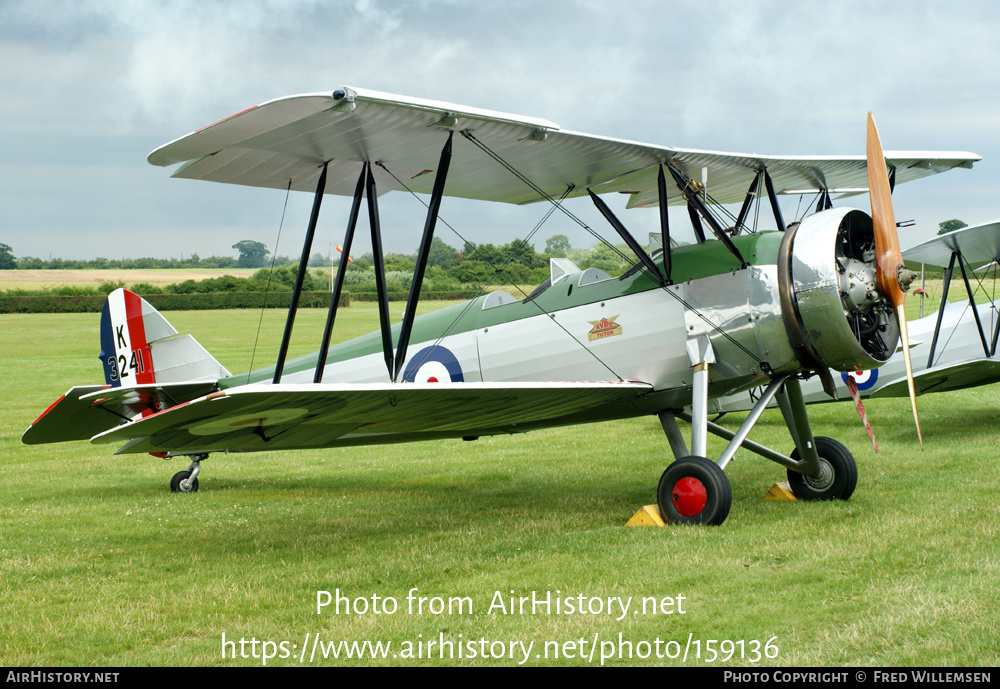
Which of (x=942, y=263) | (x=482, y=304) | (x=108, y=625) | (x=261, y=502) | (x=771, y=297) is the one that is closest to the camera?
(x=108, y=625)

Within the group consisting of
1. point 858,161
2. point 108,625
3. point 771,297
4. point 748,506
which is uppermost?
point 858,161

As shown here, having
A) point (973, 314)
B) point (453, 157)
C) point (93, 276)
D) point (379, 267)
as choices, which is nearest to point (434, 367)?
point (379, 267)

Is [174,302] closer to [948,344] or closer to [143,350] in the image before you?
[143,350]

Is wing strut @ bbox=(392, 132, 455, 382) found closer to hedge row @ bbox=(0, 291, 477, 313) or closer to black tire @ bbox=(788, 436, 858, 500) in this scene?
black tire @ bbox=(788, 436, 858, 500)

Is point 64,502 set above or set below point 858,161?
below

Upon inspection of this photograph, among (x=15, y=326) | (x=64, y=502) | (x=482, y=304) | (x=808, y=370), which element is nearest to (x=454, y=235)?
(x=482, y=304)

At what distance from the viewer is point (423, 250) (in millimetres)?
6164

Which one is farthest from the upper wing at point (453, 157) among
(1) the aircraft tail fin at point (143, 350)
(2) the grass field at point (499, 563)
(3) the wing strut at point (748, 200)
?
(2) the grass field at point (499, 563)

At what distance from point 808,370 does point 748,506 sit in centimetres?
132

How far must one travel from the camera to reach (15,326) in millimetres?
45000

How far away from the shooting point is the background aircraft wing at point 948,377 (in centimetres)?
1059

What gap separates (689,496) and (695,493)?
2.1 inches

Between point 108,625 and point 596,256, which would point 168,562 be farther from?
point 596,256

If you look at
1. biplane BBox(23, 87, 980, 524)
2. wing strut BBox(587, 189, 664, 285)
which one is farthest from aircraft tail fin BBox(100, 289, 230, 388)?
wing strut BBox(587, 189, 664, 285)
